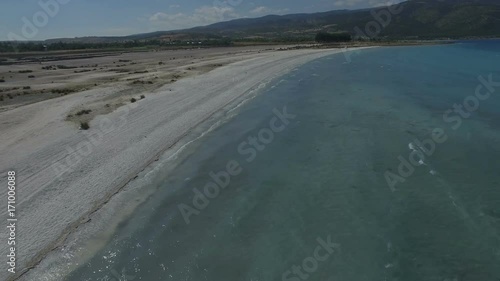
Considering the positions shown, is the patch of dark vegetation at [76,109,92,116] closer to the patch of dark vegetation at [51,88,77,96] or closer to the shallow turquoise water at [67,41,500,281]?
the patch of dark vegetation at [51,88,77,96]

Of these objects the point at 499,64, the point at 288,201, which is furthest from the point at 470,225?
the point at 499,64

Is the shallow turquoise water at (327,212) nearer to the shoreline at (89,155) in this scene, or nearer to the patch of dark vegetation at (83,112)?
the shoreline at (89,155)

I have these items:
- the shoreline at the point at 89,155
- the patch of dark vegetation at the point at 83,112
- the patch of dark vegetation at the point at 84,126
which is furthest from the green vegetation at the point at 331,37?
the patch of dark vegetation at the point at 84,126

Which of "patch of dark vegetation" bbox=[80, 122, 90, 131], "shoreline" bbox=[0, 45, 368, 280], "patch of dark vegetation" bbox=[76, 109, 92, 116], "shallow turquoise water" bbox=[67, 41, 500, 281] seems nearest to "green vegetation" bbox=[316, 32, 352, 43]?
"shoreline" bbox=[0, 45, 368, 280]

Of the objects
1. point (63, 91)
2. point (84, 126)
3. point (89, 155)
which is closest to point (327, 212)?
point (89, 155)

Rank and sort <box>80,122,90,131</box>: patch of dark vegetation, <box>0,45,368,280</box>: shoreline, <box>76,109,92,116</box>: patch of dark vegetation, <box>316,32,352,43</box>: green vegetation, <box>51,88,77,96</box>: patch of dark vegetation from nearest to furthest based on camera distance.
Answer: <box>0,45,368,280</box>: shoreline < <box>80,122,90,131</box>: patch of dark vegetation < <box>76,109,92,116</box>: patch of dark vegetation < <box>51,88,77,96</box>: patch of dark vegetation < <box>316,32,352,43</box>: green vegetation

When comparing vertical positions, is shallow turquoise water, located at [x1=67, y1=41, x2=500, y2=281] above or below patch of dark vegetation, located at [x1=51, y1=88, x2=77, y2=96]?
above
